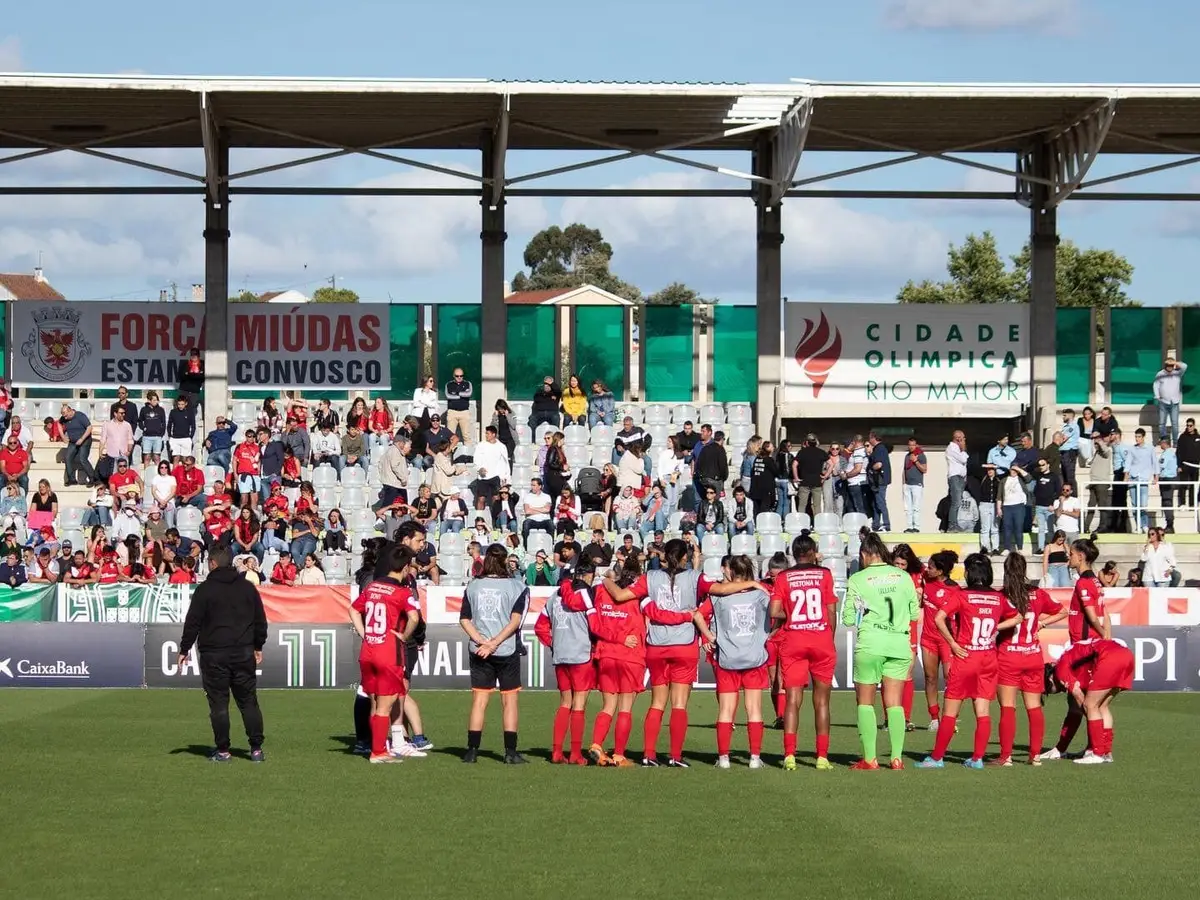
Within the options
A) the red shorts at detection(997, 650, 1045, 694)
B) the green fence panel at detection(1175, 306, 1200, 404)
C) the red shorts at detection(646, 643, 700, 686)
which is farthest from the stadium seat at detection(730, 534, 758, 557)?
the red shorts at detection(646, 643, 700, 686)

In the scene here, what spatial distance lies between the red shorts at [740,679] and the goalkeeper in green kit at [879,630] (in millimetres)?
790

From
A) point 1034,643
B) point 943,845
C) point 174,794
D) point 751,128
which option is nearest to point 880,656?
point 1034,643

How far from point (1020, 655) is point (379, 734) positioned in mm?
5367

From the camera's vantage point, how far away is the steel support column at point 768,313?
111 feet

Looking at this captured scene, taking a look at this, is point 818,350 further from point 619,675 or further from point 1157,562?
point 619,675

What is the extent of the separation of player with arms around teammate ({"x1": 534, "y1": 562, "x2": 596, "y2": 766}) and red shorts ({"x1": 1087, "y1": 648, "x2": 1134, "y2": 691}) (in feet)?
13.9

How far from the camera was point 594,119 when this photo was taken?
3216 cm

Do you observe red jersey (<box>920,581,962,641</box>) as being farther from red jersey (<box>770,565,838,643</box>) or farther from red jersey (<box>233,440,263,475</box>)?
red jersey (<box>233,440,263,475</box>)

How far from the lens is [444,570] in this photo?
2795 centimetres

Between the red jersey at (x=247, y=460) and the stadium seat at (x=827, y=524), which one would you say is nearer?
the stadium seat at (x=827, y=524)

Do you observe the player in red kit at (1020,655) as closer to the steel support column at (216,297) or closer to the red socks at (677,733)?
the red socks at (677,733)

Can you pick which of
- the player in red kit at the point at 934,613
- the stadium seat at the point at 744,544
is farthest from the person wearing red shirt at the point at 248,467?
the player in red kit at the point at 934,613

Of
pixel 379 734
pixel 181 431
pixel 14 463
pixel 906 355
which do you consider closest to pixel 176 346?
pixel 181 431

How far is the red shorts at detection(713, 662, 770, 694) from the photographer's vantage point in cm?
1480
